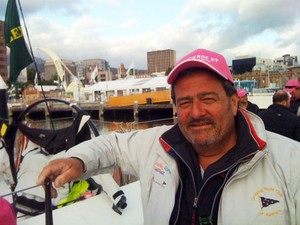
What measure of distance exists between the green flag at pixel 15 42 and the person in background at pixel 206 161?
2238 mm

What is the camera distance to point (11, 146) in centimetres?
346

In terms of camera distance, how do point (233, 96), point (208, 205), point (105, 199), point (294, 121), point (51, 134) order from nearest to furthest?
point (208, 205) < point (233, 96) < point (105, 199) < point (51, 134) < point (294, 121)

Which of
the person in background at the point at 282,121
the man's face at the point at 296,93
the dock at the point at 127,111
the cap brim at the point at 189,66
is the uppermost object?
the cap brim at the point at 189,66

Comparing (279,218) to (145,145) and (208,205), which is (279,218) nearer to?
(208,205)

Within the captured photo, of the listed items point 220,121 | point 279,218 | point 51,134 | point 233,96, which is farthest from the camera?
point 51,134

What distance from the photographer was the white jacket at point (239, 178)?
1.38m

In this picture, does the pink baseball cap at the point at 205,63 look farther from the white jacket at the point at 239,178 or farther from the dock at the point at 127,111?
the dock at the point at 127,111

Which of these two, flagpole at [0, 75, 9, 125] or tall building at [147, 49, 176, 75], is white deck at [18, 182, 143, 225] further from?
tall building at [147, 49, 176, 75]

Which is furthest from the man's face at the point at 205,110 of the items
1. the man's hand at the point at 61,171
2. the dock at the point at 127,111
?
the dock at the point at 127,111

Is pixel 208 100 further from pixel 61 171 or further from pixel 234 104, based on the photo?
pixel 61 171

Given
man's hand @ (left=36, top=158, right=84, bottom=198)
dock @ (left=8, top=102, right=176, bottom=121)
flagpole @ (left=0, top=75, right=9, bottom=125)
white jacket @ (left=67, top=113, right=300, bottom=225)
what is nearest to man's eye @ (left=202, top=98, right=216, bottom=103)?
white jacket @ (left=67, top=113, right=300, bottom=225)

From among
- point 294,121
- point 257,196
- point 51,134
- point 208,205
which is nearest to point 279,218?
point 257,196

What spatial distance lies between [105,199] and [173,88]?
1407mm

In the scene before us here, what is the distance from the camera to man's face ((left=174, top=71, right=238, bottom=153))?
1.66 meters
